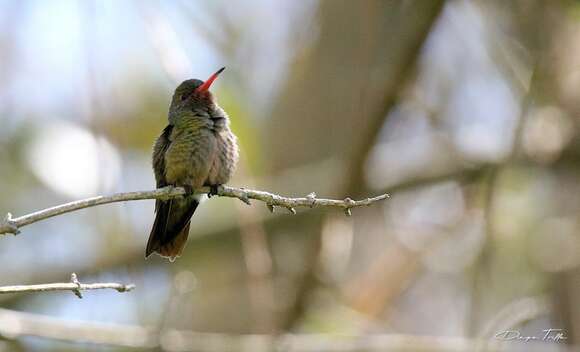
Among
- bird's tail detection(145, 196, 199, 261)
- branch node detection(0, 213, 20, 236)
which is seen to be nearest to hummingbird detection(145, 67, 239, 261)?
bird's tail detection(145, 196, 199, 261)

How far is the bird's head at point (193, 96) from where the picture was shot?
439cm

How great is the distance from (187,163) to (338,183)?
203 centimetres

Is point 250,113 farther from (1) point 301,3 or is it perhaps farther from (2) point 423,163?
(2) point 423,163

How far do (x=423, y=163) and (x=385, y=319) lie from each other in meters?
1.48

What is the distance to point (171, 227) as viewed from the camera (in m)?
3.79

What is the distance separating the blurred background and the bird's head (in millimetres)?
448

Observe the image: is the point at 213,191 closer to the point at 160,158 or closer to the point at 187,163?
the point at 187,163

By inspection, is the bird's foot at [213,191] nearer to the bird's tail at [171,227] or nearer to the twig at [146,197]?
the bird's tail at [171,227]

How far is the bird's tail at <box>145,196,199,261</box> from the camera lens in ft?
12.2

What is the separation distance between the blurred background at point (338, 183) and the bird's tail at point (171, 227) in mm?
756

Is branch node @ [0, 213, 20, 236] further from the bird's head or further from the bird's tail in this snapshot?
the bird's head

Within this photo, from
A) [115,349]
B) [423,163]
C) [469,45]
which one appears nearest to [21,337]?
[115,349]

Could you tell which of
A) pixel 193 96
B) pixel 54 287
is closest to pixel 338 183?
pixel 193 96

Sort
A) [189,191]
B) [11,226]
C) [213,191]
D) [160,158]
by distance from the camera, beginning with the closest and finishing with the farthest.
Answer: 1. [11,226]
2. [213,191]
3. [189,191]
4. [160,158]
